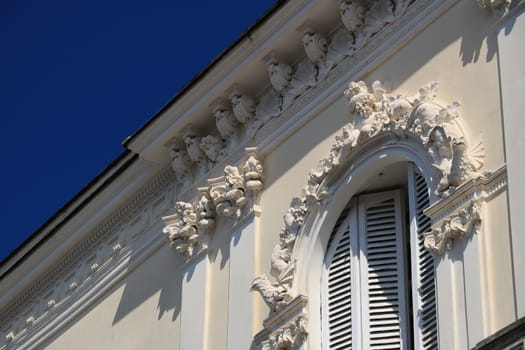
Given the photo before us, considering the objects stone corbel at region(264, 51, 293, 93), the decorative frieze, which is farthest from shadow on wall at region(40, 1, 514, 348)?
stone corbel at region(264, 51, 293, 93)

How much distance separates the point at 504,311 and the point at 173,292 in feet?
20.7

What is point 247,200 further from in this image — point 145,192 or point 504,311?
point 504,311

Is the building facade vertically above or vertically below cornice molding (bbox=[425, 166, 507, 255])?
above

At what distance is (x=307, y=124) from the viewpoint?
1931 cm

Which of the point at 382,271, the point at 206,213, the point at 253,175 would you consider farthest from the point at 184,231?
the point at 382,271

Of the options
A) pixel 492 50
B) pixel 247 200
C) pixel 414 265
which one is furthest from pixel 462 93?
pixel 247 200

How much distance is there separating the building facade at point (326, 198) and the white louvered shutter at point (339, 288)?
0.07ft

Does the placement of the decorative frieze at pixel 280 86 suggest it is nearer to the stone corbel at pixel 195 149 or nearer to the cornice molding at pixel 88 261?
the stone corbel at pixel 195 149

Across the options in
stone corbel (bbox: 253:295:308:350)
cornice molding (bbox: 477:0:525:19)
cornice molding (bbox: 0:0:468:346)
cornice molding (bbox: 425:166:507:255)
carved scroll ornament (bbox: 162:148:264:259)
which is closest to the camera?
cornice molding (bbox: 425:166:507:255)

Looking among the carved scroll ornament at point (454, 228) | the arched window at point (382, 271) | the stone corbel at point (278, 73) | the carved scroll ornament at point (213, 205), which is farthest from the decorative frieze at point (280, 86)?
the carved scroll ornament at point (454, 228)

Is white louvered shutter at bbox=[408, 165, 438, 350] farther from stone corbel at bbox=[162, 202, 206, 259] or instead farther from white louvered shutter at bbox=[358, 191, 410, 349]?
stone corbel at bbox=[162, 202, 206, 259]

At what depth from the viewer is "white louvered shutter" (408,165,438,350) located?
16266 millimetres

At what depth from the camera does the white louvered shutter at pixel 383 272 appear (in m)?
17.2

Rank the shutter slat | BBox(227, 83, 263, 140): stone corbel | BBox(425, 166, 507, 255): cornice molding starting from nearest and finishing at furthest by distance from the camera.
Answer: BBox(425, 166, 507, 255): cornice molding, the shutter slat, BBox(227, 83, 263, 140): stone corbel
